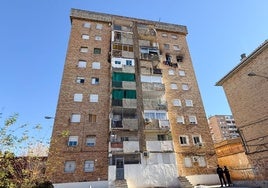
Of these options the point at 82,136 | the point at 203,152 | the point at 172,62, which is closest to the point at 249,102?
the point at 203,152

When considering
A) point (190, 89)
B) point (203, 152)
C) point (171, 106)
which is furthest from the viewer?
point (190, 89)

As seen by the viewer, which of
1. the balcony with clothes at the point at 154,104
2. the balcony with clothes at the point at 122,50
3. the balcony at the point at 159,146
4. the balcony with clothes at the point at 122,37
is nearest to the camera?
the balcony at the point at 159,146

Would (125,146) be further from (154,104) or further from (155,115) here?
(154,104)

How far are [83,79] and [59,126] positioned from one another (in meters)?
6.83

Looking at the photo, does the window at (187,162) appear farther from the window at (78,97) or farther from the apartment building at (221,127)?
the apartment building at (221,127)

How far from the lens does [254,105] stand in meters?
16.2

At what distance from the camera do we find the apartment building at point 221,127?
8724cm

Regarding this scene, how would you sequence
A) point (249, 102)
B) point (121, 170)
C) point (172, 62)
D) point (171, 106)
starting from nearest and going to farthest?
point (249, 102)
point (121, 170)
point (171, 106)
point (172, 62)

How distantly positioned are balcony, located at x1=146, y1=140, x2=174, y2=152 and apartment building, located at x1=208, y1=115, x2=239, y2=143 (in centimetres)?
7355

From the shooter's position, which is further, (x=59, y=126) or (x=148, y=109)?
(x=148, y=109)

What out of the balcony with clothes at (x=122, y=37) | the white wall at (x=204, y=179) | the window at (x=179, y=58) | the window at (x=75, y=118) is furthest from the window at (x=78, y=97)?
the window at (x=179, y=58)

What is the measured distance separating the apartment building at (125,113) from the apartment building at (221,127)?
68.2 meters

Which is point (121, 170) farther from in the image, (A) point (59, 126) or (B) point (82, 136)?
(A) point (59, 126)

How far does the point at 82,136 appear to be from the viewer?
20.6 meters
